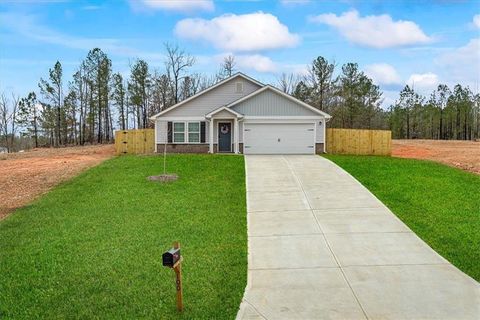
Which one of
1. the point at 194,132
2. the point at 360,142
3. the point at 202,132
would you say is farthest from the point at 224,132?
the point at 360,142

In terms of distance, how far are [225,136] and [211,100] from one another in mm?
2281

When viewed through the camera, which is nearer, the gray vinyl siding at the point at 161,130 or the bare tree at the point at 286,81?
the gray vinyl siding at the point at 161,130

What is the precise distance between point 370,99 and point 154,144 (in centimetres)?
3211

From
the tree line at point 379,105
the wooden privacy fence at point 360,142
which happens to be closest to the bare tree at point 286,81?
the tree line at point 379,105

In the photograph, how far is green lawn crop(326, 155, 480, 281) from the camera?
777 cm

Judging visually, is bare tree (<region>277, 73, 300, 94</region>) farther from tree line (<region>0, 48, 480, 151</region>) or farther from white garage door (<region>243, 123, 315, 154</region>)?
white garage door (<region>243, 123, 315, 154</region>)

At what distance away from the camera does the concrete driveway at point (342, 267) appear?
536 centimetres

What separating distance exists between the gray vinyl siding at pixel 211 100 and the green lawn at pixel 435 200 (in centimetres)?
854

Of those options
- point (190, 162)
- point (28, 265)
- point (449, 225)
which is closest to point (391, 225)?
point (449, 225)

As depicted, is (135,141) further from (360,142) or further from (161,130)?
(360,142)

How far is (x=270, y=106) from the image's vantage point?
22.9 metres

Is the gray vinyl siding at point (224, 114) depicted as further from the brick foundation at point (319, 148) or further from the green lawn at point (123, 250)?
the green lawn at point (123, 250)

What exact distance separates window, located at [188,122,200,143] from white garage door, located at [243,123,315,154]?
2.83 m

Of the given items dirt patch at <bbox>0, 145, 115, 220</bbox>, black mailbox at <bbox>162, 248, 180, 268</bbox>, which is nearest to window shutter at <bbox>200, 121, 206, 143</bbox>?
dirt patch at <bbox>0, 145, 115, 220</bbox>
